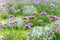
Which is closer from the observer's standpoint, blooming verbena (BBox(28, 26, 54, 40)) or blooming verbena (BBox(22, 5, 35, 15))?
blooming verbena (BBox(28, 26, 54, 40))

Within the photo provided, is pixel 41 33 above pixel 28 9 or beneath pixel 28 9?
above

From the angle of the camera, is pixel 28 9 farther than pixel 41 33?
Yes

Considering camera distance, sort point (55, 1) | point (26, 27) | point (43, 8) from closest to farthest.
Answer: point (26, 27)
point (43, 8)
point (55, 1)

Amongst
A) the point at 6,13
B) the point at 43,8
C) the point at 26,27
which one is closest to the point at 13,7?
the point at 6,13

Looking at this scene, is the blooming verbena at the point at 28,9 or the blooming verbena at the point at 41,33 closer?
the blooming verbena at the point at 41,33

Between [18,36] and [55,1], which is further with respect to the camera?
[55,1]

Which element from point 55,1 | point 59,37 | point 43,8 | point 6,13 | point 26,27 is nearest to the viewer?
point 59,37

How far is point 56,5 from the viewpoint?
24.0 feet

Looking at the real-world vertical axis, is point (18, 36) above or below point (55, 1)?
above

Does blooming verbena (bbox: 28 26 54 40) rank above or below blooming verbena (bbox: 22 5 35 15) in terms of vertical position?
above

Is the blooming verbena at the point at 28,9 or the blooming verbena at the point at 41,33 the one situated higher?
the blooming verbena at the point at 41,33

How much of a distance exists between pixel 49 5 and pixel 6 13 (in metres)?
1.48

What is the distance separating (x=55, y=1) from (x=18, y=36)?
3036mm

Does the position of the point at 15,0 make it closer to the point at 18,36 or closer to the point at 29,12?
the point at 29,12
